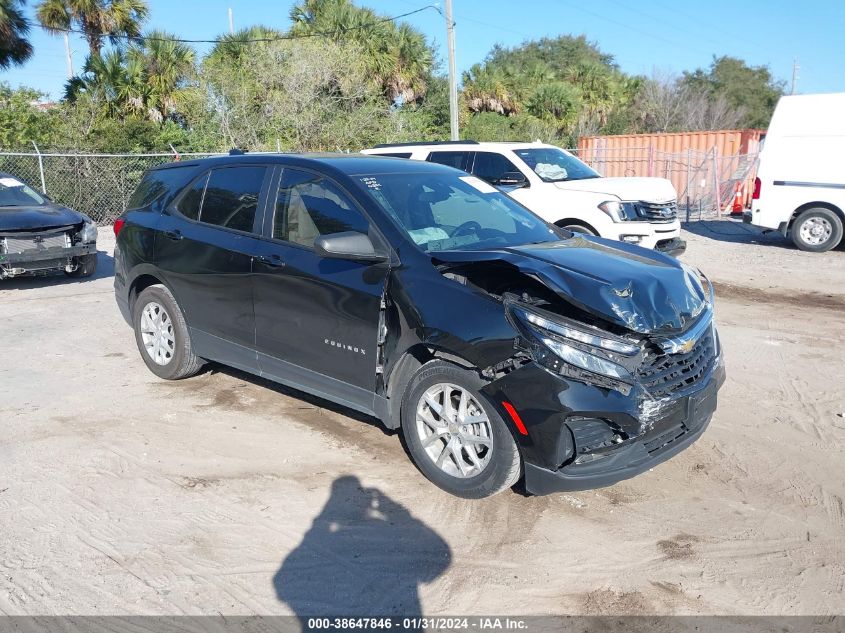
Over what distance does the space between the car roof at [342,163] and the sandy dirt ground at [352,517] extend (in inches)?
69.8

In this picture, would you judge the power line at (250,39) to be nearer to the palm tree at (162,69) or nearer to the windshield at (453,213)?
the palm tree at (162,69)

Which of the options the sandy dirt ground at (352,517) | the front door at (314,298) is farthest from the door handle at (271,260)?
the sandy dirt ground at (352,517)

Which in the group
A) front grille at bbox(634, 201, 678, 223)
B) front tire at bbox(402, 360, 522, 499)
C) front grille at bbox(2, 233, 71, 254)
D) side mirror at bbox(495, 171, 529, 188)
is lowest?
front tire at bbox(402, 360, 522, 499)

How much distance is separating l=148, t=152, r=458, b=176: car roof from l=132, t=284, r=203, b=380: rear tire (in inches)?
45.4

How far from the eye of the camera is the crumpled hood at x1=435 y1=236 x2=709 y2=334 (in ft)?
13.0

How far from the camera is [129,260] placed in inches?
255

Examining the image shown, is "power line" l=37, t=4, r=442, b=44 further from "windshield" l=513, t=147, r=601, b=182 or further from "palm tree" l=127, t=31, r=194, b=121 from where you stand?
"windshield" l=513, t=147, r=601, b=182

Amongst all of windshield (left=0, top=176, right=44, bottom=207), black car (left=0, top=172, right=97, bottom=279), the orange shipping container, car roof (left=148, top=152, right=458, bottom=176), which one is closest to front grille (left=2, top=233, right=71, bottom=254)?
black car (left=0, top=172, right=97, bottom=279)

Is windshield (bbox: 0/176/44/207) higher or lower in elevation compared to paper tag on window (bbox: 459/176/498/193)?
lower

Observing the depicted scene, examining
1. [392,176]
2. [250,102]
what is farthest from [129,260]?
[250,102]

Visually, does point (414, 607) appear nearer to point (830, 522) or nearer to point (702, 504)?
point (702, 504)

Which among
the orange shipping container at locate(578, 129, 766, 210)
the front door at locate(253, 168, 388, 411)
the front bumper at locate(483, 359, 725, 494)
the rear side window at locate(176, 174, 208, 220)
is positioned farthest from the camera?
the orange shipping container at locate(578, 129, 766, 210)

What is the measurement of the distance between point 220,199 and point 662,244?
7204 millimetres

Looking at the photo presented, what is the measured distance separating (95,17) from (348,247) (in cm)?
2578
